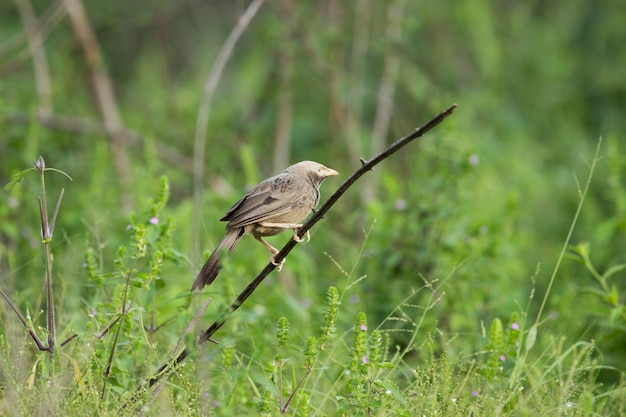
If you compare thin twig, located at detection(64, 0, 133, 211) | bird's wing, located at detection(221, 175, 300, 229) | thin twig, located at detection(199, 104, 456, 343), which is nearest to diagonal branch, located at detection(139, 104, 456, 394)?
thin twig, located at detection(199, 104, 456, 343)

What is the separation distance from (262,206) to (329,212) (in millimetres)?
4431

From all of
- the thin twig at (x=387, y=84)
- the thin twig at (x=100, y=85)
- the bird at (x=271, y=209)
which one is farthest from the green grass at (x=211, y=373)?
the thin twig at (x=100, y=85)

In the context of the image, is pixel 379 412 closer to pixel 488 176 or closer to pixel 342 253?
pixel 342 253

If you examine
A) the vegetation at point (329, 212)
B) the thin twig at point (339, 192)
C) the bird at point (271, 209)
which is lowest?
the vegetation at point (329, 212)

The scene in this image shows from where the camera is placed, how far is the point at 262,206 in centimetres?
411

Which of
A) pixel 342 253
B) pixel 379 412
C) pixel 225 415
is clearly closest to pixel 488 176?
pixel 342 253

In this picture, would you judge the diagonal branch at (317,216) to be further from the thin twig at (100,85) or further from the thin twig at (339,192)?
the thin twig at (100,85)

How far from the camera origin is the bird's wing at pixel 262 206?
13.4 feet

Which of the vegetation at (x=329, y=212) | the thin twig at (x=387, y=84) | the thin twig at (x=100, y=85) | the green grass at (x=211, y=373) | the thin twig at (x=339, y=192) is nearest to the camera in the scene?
the thin twig at (x=339, y=192)

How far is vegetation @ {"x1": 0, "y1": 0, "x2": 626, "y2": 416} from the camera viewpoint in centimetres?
Answer: 349

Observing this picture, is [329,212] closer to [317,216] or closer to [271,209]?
[271,209]

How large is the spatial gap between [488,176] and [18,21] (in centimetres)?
609

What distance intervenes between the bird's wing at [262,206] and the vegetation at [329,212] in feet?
0.57

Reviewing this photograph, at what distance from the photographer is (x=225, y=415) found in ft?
9.37
